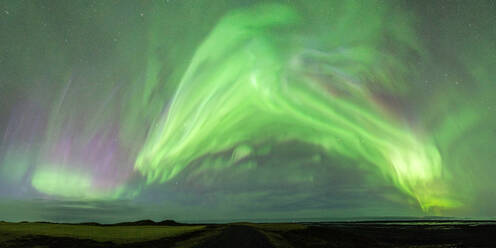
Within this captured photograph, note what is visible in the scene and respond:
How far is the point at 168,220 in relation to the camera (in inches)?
5999

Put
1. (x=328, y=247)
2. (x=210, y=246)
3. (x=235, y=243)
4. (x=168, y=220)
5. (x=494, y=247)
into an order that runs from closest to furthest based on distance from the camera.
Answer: (x=210, y=246) → (x=235, y=243) → (x=328, y=247) → (x=494, y=247) → (x=168, y=220)

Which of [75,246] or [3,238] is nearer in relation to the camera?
[75,246]

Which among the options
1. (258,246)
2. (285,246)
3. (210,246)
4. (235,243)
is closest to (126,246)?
(210,246)

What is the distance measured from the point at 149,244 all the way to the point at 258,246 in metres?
10.4

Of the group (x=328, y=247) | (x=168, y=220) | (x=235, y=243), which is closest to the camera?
(x=235, y=243)

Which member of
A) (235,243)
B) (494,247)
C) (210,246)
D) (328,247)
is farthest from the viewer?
(494,247)

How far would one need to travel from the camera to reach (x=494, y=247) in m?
32.9

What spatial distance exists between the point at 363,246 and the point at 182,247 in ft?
60.8

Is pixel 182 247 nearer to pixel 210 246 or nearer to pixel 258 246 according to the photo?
pixel 210 246

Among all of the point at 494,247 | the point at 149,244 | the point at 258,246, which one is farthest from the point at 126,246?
the point at 494,247

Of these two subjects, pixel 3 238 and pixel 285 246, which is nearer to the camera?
pixel 285 246

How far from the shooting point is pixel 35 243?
29016mm

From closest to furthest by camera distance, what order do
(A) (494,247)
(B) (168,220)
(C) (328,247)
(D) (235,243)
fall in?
(D) (235,243) < (C) (328,247) < (A) (494,247) < (B) (168,220)

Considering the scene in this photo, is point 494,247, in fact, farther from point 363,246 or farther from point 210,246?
point 210,246
